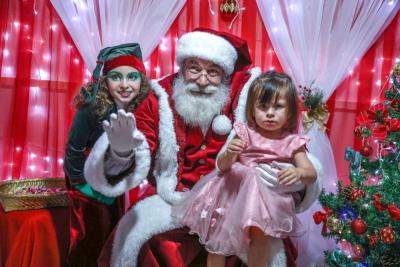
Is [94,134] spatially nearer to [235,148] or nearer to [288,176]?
[235,148]

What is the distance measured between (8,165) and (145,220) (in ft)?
4.85

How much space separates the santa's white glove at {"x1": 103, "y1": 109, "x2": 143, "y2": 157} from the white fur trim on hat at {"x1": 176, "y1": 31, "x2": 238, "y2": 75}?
71 centimetres

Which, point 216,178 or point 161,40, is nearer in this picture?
point 216,178

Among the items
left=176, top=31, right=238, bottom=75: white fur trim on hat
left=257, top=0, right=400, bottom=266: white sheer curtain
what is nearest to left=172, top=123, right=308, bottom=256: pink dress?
left=176, top=31, right=238, bottom=75: white fur trim on hat

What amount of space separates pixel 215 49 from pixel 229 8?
78 cm

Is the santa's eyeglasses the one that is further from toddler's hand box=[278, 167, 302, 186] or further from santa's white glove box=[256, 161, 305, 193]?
toddler's hand box=[278, 167, 302, 186]

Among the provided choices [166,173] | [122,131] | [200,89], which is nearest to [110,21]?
[200,89]

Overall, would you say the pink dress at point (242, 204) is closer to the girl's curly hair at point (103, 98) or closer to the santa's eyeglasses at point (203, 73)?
the santa's eyeglasses at point (203, 73)

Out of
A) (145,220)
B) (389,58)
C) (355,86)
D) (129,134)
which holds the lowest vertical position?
(145,220)

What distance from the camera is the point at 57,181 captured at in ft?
9.21

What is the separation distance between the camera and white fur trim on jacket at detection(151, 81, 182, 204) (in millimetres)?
2234

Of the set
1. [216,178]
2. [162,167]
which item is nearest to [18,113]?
[162,167]

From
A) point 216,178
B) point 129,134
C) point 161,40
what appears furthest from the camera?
point 161,40

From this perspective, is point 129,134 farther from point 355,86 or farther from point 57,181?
point 355,86
